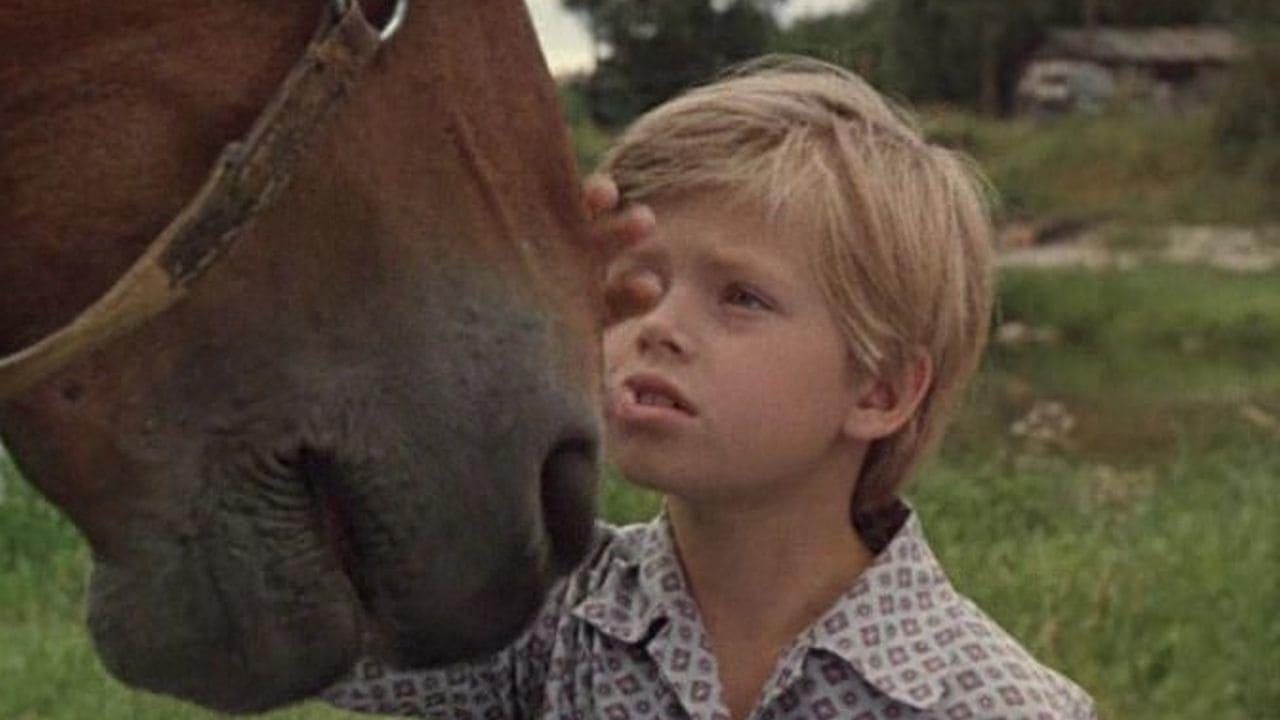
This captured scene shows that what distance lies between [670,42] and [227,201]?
→ 78.2 inches

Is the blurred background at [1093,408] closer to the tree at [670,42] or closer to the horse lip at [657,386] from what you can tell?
the tree at [670,42]

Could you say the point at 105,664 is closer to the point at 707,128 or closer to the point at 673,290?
the point at 673,290

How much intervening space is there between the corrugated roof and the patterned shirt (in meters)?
38.3

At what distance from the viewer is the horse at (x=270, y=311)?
5.88ft

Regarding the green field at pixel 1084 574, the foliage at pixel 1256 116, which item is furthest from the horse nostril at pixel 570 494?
the foliage at pixel 1256 116

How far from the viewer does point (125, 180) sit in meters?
1.80

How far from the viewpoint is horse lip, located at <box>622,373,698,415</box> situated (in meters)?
2.17

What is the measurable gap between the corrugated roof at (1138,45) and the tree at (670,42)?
3678 centimetres

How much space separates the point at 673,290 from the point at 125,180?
55 cm

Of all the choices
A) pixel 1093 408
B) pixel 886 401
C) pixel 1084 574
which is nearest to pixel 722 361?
pixel 886 401

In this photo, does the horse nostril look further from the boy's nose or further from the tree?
the tree

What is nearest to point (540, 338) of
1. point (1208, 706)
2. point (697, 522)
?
point (697, 522)

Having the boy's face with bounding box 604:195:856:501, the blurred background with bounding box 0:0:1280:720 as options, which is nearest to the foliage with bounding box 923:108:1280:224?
the blurred background with bounding box 0:0:1280:720

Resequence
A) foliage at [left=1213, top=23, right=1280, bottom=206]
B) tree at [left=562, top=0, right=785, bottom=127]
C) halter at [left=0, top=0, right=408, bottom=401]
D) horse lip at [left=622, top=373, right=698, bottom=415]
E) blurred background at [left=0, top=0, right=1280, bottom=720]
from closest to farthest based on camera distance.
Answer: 1. halter at [left=0, top=0, right=408, bottom=401]
2. horse lip at [left=622, top=373, right=698, bottom=415]
3. tree at [left=562, top=0, right=785, bottom=127]
4. blurred background at [left=0, top=0, right=1280, bottom=720]
5. foliage at [left=1213, top=23, right=1280, bottom=206]
